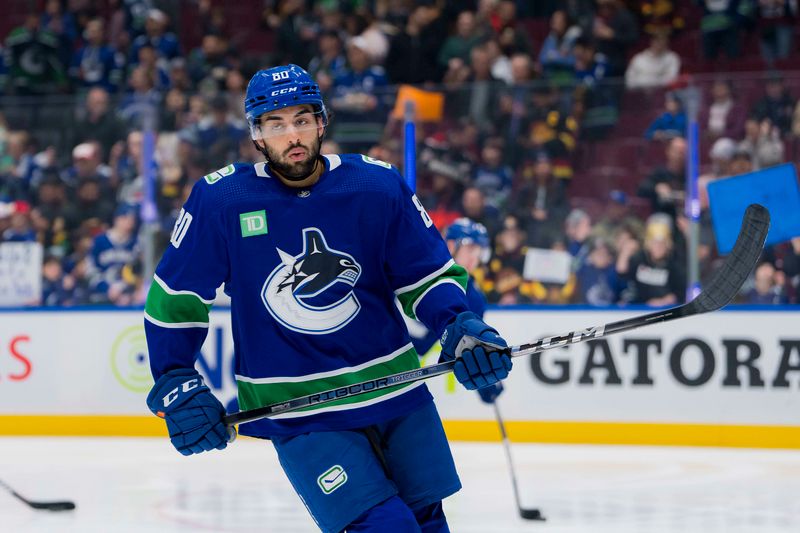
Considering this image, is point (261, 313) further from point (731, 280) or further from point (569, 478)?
point (569, 478)

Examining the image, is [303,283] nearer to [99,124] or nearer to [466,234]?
[466,234]

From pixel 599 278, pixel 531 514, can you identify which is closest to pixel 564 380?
pixel 599 278

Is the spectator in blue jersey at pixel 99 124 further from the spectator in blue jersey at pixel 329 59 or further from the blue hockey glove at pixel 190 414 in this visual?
the blue hockey glove at pixel 190 414

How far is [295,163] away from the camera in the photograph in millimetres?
2443

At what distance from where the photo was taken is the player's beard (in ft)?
8.03

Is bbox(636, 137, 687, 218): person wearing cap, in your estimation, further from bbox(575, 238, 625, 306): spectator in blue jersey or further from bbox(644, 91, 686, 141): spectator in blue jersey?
bbox(575, 238, 625, 306): spectator in blue jersey

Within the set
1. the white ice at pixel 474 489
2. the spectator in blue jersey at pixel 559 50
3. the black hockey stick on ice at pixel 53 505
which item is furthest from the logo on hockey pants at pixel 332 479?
the spectator in blue jersey at pixel 559 50

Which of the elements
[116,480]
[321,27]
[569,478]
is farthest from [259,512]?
[321,27]

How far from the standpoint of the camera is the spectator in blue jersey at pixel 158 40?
922 centimetres

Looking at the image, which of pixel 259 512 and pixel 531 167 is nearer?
pixel 259 512

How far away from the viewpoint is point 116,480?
554 centimetres

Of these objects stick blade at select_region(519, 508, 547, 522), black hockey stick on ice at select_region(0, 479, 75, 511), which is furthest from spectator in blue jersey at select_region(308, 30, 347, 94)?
stick blade at select_region(519, 508, 547, 522)

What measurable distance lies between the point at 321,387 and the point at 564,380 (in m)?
4.18

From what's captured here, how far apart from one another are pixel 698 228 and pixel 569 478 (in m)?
1.48
